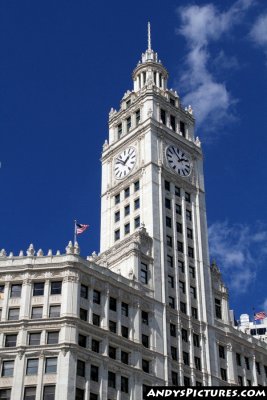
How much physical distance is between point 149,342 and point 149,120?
42205mm

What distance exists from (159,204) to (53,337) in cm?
3364

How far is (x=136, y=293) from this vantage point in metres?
108

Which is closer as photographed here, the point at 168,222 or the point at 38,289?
the point at 38,289

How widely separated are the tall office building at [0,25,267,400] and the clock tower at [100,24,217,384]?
214 millimetres

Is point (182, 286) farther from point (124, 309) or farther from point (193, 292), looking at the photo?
point (124, 309)

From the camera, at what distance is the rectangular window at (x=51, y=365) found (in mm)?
93656

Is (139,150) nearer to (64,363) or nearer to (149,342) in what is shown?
(149,342)

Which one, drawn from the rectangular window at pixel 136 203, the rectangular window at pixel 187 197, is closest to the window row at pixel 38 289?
the rectangular window at pixel 136 203

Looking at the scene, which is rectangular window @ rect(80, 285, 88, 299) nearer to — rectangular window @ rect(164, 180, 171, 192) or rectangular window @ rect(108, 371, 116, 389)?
rectangular window @ rect(108, 371, 116, 389)

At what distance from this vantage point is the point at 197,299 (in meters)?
119

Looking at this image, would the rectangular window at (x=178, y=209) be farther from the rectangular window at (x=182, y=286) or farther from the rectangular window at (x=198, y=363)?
the rectangular window at (x=198, y=363)

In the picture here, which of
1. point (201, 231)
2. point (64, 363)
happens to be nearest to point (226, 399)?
point (64, 363)

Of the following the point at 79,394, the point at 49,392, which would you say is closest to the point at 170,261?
the point at 79,394

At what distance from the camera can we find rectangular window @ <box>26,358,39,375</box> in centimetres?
9400
